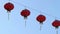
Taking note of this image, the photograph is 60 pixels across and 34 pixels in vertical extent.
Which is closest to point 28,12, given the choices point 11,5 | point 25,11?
point 25,11

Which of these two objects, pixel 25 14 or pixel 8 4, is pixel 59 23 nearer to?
pixel 25 14

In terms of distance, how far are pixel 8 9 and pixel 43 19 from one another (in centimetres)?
72

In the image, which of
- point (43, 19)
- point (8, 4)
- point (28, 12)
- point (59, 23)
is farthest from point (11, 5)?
point (59, 23)

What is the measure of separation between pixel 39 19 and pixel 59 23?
16.2 inches

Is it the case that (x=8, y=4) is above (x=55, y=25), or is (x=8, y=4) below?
above

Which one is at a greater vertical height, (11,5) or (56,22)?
(11,5)

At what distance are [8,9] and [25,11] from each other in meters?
0.34

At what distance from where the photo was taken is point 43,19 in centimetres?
488

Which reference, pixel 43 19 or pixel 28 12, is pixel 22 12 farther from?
pixel 43 19

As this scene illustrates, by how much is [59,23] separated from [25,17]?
27.1 inches

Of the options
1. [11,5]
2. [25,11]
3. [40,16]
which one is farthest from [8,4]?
[40,16]

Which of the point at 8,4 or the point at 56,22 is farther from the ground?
the point at 8,4

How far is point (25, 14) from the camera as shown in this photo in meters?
4.89

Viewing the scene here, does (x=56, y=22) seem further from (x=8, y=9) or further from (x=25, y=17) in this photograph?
(x=8, y=9)
